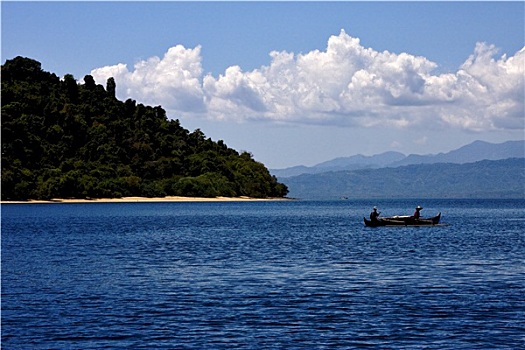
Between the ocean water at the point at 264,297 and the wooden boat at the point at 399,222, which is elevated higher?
the wooden boat at the point at 399,222

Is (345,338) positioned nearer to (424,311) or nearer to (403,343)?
(403,343)

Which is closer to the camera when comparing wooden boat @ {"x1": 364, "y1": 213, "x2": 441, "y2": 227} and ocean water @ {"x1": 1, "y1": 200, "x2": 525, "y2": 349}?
ocean water @ {"x1": 1, "y1": 200, "x2": 525, "y2": 349}

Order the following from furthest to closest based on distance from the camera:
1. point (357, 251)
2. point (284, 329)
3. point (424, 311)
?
1. point (357, 251)
2. point (424, 311)
3. point (284, 329)

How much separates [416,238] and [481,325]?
65.4 metres

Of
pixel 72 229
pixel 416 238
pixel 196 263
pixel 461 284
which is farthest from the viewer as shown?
pixel 72 229

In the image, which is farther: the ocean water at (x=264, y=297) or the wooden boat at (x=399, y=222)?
the wooden boat at (x=399, y=222)

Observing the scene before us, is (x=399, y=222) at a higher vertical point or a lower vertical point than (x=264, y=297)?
higher

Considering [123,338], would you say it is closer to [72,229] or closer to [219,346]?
[219,346]

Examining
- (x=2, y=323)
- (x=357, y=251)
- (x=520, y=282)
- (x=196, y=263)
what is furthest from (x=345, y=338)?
(x=357, y=251)

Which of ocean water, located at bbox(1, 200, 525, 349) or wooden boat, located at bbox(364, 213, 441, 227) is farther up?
wooden boat, located at bbox(364, 213, 441, 227)

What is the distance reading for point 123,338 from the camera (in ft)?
116

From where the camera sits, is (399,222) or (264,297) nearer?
(264,297)

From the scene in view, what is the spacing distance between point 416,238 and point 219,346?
72057 mm

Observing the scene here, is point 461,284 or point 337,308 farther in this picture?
point 461,284
